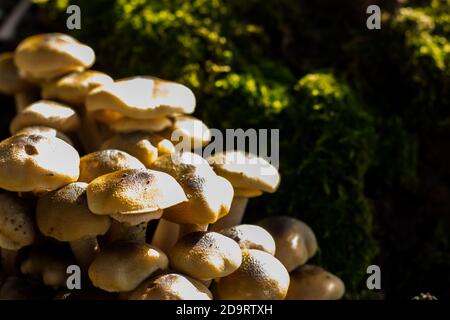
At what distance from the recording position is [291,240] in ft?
9.59

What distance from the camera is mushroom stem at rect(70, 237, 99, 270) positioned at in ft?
8.70

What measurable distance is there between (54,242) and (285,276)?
3.37ft

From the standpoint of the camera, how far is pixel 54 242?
2.82m

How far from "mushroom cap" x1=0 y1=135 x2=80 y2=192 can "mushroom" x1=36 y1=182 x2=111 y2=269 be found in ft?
0.16

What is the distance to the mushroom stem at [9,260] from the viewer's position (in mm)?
2875

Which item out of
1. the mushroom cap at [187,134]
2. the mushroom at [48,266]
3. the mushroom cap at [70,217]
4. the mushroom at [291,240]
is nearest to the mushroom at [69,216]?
the mushroom cap at [70,217]

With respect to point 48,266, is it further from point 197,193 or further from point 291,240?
point 291,240

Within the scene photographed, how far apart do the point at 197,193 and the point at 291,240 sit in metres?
0.62

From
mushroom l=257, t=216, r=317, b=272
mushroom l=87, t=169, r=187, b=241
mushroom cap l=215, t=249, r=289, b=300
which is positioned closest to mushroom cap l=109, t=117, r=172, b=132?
mushroom l=87, t=169, r=187, b=241

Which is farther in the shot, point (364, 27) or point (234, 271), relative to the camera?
point (364, 27)

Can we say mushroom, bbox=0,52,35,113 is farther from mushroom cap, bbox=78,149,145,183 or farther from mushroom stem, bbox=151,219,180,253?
mushroom stem, bbox=151,219,180,253

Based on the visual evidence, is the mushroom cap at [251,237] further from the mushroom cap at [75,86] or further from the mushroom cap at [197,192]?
the mushroom cap at [75,86]
